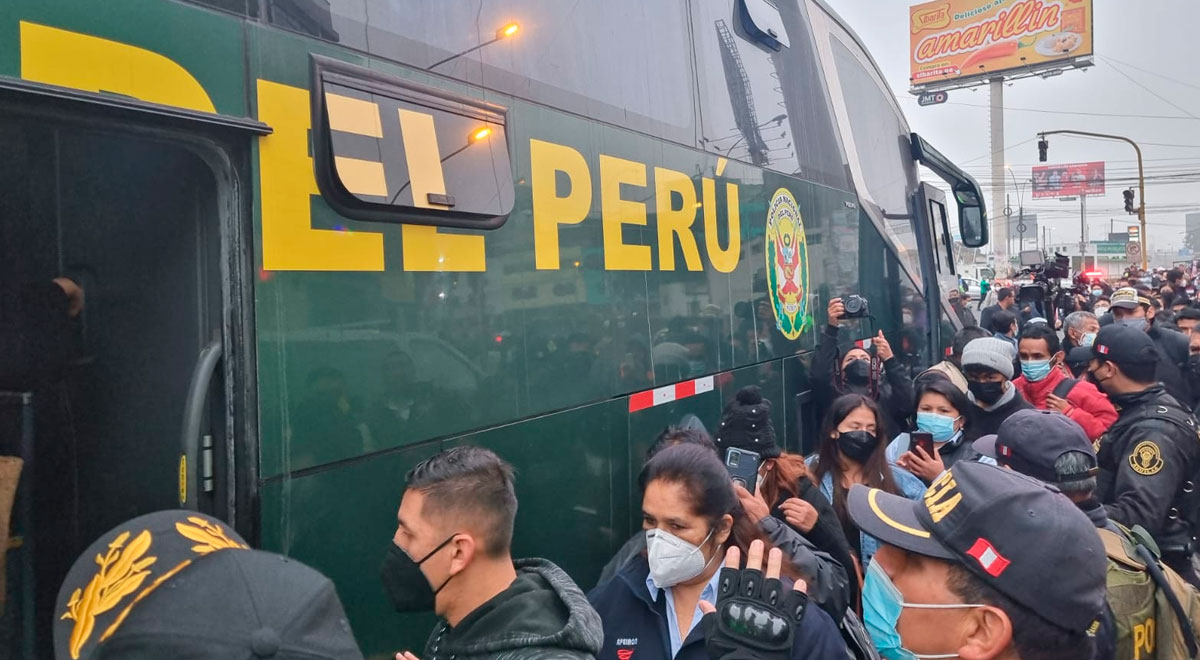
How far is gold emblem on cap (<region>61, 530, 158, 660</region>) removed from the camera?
3.24ft

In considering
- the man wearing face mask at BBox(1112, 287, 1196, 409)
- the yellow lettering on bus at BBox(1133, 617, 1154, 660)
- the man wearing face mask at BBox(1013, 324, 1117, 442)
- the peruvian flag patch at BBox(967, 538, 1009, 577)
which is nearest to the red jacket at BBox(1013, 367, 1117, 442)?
the man wearing face mask at BBox(1013, 324, 1117, 442)

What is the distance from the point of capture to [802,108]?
16.1 feet

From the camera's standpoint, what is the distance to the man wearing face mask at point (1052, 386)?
444 cm

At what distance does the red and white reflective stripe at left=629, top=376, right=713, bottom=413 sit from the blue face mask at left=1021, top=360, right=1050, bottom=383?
2.50 m

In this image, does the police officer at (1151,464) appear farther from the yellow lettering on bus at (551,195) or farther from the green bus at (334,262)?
the yellow lettering on bus at (551,195)

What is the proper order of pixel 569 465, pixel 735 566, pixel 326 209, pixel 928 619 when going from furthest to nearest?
pixel 569 465 < pixel 326 209 < pixel 735 566 < pixel 928 619

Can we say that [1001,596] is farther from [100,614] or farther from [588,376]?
[588,376]

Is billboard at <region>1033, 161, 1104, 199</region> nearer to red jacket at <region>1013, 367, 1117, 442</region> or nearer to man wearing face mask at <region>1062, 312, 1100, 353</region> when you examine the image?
man wearing face mask at <region>1062, 312, 1100, 353</region>

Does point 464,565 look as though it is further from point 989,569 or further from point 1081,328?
point 1081,328

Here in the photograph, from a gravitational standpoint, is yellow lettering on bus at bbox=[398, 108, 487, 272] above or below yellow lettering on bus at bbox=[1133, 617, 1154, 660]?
above

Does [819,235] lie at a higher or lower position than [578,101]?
lower

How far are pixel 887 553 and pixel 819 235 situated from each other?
141 inches

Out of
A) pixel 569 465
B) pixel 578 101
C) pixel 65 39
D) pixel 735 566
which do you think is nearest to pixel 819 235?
pixel 578 101

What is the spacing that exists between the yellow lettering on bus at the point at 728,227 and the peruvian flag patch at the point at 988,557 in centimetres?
239
